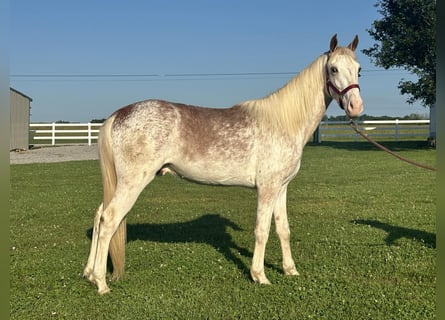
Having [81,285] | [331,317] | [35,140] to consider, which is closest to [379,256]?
[331,317]

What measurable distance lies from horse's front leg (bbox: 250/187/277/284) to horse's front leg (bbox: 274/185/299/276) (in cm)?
47

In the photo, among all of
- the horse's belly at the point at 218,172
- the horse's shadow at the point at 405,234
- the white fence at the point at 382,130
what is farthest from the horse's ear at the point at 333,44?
the white fence at the point at 382,130

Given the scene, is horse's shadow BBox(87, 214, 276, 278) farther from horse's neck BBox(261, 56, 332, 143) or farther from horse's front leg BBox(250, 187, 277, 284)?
horse's neck BBox(261, 56, 332, 143)

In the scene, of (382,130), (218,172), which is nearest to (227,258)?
(218,172)

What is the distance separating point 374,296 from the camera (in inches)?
191

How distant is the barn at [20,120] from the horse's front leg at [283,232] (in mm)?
28475

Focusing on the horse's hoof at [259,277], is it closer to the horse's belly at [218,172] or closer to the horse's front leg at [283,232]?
the horse's front leg at [283,232]

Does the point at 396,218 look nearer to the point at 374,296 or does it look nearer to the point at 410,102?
the point at 374,296

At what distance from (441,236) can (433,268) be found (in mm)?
2304

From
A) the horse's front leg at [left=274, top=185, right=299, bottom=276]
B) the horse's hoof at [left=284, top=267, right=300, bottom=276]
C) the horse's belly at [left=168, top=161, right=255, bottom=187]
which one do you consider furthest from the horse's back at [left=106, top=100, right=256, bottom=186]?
the horse's hoof at [left=284, top=267, right=300, bottom=276]

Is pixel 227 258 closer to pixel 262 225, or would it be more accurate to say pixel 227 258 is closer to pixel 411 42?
pixel 262 225

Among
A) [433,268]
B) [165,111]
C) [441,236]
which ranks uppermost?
[165,111]

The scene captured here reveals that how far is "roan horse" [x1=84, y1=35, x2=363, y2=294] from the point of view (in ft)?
16.6

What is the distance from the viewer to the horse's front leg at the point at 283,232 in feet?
18.7
